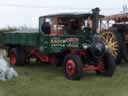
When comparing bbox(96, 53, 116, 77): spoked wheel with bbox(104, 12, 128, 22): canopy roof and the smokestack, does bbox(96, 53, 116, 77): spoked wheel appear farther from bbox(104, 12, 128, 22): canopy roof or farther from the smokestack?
bbox(104, 12, 128, 22): canopy roof

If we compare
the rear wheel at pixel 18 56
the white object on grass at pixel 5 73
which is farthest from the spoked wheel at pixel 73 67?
the rear wheel at pixel 18 56

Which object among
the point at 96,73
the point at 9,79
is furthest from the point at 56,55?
the point at 9,79

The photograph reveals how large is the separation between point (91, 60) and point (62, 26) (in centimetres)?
138

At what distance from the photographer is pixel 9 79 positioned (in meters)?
12.1

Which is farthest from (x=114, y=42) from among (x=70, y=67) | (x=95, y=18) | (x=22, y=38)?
(x=70, y=67)

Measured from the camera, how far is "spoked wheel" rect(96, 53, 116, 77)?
13.1 m

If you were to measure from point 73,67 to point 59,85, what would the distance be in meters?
1.19

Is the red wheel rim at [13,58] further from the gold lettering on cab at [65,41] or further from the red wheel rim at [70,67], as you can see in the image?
the red wheel rim at [70,67]

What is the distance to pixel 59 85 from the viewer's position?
445 inches

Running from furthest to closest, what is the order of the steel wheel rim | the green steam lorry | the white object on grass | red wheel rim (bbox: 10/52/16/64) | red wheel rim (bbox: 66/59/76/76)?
red wheel rim (bbox: 10/52/16/64) → the steel wheel rim → the green steam lorry → red wheel rim (bbox: 66/59/76/76) → the white object on grass

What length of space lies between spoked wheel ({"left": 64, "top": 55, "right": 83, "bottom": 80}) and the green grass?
201mm

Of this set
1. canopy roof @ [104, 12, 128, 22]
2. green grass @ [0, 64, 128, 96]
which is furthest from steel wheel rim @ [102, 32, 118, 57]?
green grass @ [0, 64, 128, 96]

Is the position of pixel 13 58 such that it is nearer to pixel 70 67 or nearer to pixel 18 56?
pixel 18 56

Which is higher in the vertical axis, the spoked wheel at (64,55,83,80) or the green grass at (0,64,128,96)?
the spoked wheel at (64,55,83,80)
